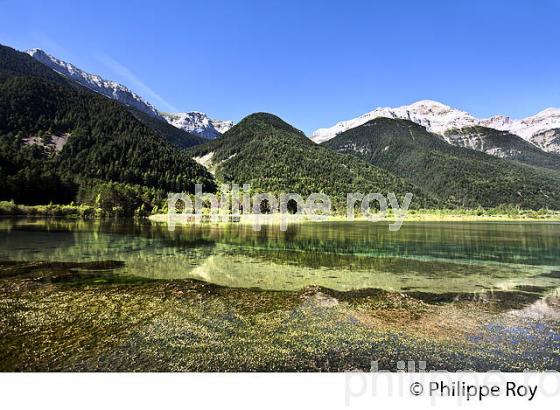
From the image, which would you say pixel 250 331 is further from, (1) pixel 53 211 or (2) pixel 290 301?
(1) pixel 53 211

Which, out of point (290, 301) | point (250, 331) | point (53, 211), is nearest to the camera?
point (250, 331)

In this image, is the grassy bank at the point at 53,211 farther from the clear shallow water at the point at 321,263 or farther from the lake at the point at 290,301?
the lake at the point at 290,301

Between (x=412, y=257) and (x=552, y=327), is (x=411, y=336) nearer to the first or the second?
(x=552, y=327)

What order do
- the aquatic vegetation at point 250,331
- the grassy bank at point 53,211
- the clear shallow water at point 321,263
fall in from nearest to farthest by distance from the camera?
the aquatic vegetation at point 250,331 < the clear shallow water at point 321,263 < the grassy bank at point 53,211

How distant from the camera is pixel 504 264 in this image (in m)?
37.8

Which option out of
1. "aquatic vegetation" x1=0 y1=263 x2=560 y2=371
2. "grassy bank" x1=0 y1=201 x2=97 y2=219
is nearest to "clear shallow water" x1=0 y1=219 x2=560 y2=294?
"aquatic vegetation" x1=0 y1=263 x2=560 y2=371

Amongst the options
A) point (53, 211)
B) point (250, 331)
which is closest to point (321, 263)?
point (250, 331)

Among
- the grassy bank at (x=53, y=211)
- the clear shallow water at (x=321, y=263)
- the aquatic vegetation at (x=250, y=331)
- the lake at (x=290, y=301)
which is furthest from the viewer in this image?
the grassy bank at (x=53, y=211)

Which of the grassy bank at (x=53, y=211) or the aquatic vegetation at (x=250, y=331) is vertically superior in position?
the grassy bank at (x=53, y=211)

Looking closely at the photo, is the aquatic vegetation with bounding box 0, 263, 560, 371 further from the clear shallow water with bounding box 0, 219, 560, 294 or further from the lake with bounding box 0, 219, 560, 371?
the clear shallow water with bounding box 0, 219, 560, 294

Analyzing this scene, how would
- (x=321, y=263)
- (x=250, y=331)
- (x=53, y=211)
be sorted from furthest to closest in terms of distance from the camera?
1. (x=53, y=211)
2. (x=321, y=263)
3. (x=250, y=331)

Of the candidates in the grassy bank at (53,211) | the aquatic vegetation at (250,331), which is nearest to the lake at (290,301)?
the aquatic vegetation at (250,331)

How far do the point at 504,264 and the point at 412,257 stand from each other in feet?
29.1
